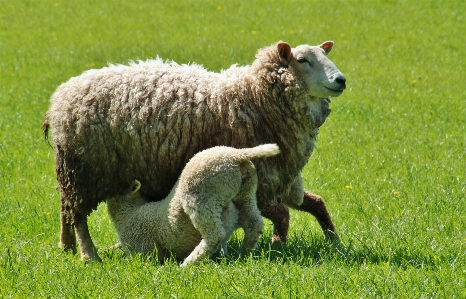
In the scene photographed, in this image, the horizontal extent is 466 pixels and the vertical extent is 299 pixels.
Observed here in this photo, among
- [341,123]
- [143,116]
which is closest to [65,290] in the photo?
[143,116]

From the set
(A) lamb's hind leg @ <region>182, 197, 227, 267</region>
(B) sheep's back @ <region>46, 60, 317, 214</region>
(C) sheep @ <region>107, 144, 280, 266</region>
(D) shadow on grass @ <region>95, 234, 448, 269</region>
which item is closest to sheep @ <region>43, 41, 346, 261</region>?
(B) sheep's back @ <region>46, 60, 317, 214</region>

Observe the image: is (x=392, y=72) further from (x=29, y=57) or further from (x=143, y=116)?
(x=143, y=116)

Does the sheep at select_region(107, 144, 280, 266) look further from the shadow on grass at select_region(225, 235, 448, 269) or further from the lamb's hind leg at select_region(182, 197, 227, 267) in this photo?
the shadow on grass at select_region(225, 235, 448, 269)

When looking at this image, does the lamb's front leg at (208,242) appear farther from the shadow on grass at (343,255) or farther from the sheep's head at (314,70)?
the sheep's head at (314,70)

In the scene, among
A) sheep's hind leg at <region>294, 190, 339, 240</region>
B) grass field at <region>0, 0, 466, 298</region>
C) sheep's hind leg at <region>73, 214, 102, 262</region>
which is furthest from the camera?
sheep's hind leg at <region>294, 190, 339, 240</region>

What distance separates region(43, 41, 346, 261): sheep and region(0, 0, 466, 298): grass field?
0.59 metres

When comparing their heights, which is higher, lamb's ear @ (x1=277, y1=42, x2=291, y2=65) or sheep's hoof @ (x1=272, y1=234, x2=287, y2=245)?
lamb's ear @ (x1=277, y1=42, x2=291, y2=65)

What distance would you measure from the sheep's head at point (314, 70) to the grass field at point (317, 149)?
123cm

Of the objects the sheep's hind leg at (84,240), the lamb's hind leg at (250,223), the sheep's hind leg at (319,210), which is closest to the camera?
the lamb's hind leg at (250,223)

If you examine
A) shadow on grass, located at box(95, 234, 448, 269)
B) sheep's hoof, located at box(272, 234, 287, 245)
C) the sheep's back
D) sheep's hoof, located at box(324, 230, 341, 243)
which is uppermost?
the sheep's back

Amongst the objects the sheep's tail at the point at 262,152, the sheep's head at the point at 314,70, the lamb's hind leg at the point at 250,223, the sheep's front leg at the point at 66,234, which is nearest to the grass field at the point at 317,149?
the lamb's hind leg at the point at 250,223

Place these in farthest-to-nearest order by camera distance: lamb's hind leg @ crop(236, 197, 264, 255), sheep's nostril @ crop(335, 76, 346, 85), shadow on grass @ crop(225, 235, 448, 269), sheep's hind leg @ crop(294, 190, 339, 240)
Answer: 1. sheep's hind leg @ crop(294, 190, 339, 240)
2. sheep's nostril @ crop(335, 76, 346, 85)
3. lamb's hind leg @ crop(236, 197, 264, 255)
4. shadow on grass @ crop(225, 235, 448, 269)

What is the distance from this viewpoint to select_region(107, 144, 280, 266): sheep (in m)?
5.35

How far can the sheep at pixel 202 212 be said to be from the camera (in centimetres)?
535
